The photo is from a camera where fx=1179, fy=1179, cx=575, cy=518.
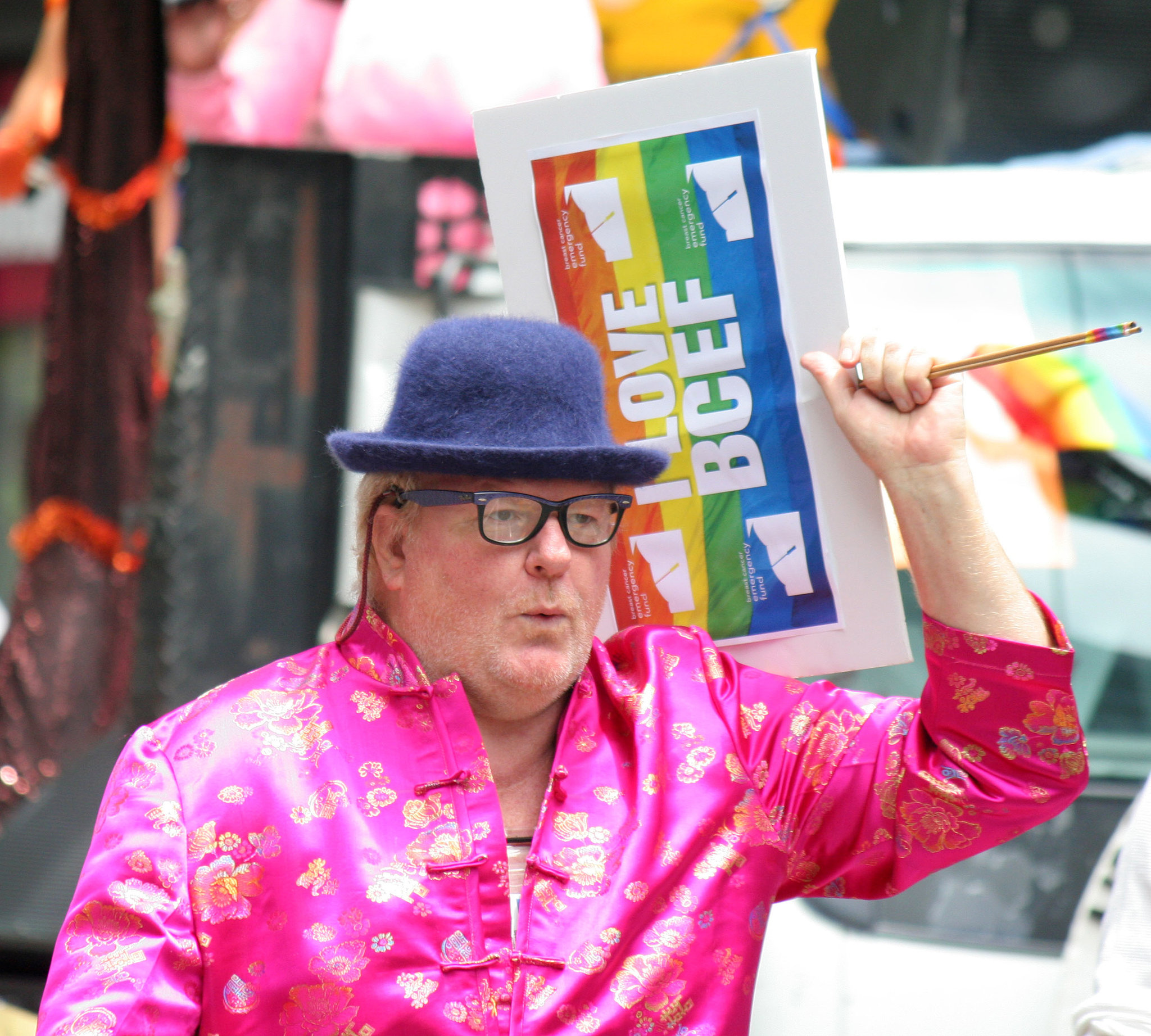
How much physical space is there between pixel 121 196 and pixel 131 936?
9.73 feet

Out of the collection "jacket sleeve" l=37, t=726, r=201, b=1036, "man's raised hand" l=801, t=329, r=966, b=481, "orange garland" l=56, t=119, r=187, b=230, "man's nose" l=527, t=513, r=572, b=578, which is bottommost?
"jacket sleeve" l=37, t=726, r=201, b=1036

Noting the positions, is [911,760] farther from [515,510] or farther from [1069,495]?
[1069,495]

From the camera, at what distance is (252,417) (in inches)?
132

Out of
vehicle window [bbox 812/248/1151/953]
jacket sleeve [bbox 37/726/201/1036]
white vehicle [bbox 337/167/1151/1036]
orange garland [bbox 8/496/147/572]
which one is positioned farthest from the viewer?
orange garland [bbox 8/496/147/572]

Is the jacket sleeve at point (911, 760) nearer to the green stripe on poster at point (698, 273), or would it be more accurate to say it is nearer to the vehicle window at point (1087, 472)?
the green stripe on poster at point (698, 273)

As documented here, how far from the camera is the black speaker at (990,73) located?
301 cm

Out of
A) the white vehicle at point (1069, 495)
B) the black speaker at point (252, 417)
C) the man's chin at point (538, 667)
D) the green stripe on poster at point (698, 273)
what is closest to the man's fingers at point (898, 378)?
the green stripe on poster at point (698, 273)

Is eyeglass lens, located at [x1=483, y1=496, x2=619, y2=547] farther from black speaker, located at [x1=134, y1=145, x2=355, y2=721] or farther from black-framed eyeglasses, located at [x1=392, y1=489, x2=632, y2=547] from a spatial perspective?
black speaker, located at [x1=134, y1=145, x2=355, y2=721]

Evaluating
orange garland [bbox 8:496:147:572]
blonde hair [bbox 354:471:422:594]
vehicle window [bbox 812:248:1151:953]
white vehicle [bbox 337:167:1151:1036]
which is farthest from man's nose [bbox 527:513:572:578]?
→ orange garland [bbox 8:496:147:572]

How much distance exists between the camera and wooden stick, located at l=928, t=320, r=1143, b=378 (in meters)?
1.32

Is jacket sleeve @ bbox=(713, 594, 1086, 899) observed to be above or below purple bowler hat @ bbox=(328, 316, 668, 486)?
below

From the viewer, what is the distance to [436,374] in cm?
143

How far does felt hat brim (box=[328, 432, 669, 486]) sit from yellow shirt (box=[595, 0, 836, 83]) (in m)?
1.90

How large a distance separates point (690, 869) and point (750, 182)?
0.90 meters
